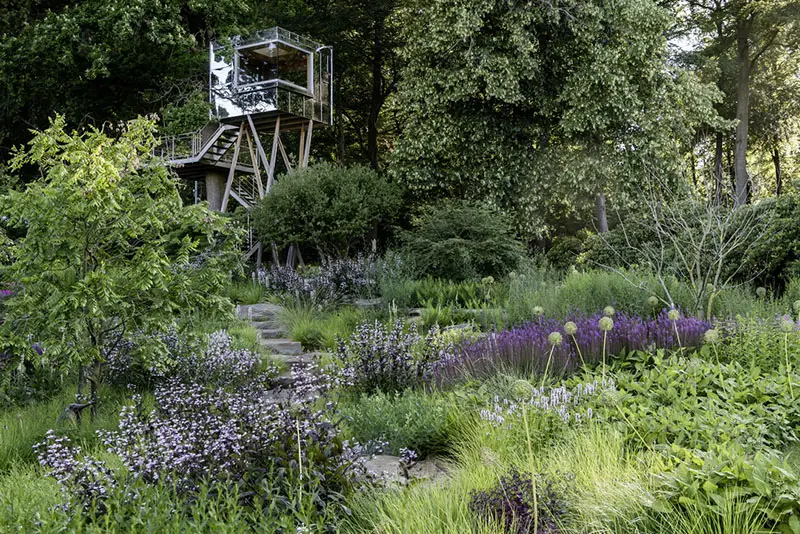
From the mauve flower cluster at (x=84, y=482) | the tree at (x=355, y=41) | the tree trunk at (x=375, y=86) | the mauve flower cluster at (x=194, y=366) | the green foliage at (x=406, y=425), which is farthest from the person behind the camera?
the tree trunk at (x=375, y=86)

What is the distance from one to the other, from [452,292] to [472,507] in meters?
7.01

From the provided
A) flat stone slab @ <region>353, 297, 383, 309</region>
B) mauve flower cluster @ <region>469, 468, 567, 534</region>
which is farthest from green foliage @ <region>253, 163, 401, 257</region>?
mauve flower cluster @ <region>469, 468, 567, 534</region>

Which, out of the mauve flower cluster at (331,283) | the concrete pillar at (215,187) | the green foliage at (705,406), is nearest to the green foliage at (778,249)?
the green foliage at (705,406)

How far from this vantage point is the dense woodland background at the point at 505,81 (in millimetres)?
14211

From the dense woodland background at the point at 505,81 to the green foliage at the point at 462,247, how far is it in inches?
104

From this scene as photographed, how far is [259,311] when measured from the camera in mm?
10281

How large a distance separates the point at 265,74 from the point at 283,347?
10.9 meters

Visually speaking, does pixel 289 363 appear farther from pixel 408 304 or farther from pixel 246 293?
pixel 246 293

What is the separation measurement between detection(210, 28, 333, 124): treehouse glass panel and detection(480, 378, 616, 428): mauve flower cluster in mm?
14168

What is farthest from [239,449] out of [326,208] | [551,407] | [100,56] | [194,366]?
[100,56]

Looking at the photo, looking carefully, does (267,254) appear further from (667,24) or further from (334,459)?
(334,459)

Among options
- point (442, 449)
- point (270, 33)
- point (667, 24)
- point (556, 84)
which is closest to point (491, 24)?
point (556, 84)

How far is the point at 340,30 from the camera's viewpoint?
70.3ft

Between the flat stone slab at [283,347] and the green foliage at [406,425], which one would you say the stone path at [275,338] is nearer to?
the flat stone slab at [283,347]
